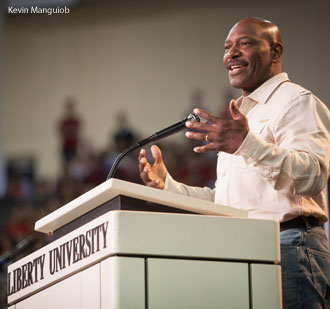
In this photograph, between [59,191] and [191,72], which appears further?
[191,72]

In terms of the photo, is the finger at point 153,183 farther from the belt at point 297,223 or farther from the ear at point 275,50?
the ear at point 275,50

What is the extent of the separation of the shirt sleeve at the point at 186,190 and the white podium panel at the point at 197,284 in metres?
0.78

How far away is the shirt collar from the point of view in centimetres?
233

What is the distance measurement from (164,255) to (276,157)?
0.53 metres

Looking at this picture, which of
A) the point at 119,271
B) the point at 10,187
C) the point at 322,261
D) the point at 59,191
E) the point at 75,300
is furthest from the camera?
the point at 10,187

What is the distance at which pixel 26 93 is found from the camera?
11.3 meters

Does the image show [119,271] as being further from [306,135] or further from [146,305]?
[306,135]

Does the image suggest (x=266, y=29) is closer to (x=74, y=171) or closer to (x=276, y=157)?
(x=276, y=157)

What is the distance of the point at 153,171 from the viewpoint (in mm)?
2404

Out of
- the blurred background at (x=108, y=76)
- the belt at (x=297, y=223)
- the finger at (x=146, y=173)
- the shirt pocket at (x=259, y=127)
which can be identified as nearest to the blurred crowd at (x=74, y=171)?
the blurred background at (x=108, y=76)

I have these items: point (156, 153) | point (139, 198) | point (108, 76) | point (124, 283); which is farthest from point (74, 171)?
point (124, 283)

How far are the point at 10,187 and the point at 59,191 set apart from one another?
53.8 inches

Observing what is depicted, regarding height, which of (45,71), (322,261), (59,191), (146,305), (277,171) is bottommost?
(146,305)

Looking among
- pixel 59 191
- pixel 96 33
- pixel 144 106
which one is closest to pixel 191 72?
pixel 144 106
